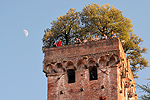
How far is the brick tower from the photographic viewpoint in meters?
50.9

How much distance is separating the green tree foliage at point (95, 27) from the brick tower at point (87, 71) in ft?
16.7

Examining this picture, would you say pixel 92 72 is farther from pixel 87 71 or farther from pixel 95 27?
pixel 95 27

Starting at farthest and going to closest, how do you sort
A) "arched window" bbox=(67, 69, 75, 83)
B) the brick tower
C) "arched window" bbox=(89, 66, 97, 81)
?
"arched window" bbox=(67, 69, 75, 83) < "arched window" bbox=(89, 66, 97, 81) < the brick tower

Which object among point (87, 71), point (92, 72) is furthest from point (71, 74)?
point (92, 72)

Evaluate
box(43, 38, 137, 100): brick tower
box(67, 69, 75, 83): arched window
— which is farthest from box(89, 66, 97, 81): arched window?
box(67, 69, 75, 83): arched window

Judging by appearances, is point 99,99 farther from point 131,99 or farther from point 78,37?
point 78,37

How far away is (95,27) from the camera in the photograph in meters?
58.2

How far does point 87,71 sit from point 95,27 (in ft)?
24.1

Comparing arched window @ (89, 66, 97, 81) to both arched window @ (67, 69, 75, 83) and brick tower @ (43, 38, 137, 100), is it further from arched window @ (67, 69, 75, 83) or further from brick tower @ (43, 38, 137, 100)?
arched window @ (67, 69, 75, 83)

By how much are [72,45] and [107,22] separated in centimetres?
606

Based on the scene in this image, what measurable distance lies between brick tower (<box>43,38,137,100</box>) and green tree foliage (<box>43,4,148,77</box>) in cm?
508

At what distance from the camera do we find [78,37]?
58375 mm

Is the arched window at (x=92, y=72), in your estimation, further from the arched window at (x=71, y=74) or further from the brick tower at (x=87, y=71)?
the arched window at (x=71, y=74)

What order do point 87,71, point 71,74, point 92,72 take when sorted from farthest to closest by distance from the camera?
point 71,74 < point 92,72 < point 87,71
